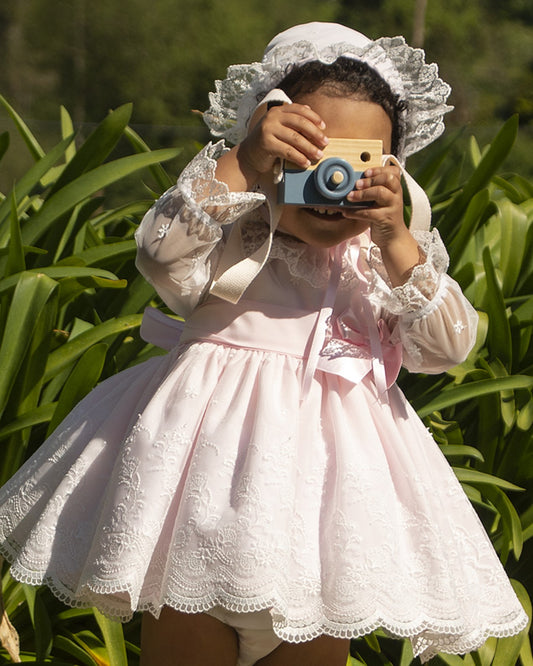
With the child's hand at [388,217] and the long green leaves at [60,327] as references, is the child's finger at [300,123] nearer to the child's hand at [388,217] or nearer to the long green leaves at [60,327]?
the child's hand at [388,217]

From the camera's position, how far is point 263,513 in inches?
39.1

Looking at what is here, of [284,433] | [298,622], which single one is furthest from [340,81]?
[298,622]

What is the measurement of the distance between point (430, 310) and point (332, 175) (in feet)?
0.64

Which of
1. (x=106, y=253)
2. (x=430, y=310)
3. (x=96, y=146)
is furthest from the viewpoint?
(x=96, y=146)

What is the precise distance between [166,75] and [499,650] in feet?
40.5

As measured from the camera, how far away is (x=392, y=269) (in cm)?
110

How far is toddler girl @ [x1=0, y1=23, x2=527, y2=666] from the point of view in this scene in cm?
100

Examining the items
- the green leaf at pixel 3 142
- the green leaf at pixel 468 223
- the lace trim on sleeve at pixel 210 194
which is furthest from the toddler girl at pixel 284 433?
the green leaf at pixel 3 142

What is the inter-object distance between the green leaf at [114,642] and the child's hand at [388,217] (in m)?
0.68

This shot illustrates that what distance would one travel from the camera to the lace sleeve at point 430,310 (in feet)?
3.57

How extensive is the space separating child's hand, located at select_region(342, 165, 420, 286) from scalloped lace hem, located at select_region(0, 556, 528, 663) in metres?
0.39

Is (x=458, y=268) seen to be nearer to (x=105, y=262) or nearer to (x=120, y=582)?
(x=105, y=262)

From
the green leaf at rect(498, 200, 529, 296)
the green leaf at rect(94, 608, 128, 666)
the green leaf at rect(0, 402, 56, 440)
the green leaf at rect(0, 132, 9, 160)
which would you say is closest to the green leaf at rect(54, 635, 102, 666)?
the green leaf at rect(94, 608, 128, 666)

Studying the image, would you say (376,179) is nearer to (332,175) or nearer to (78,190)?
(332,175)
